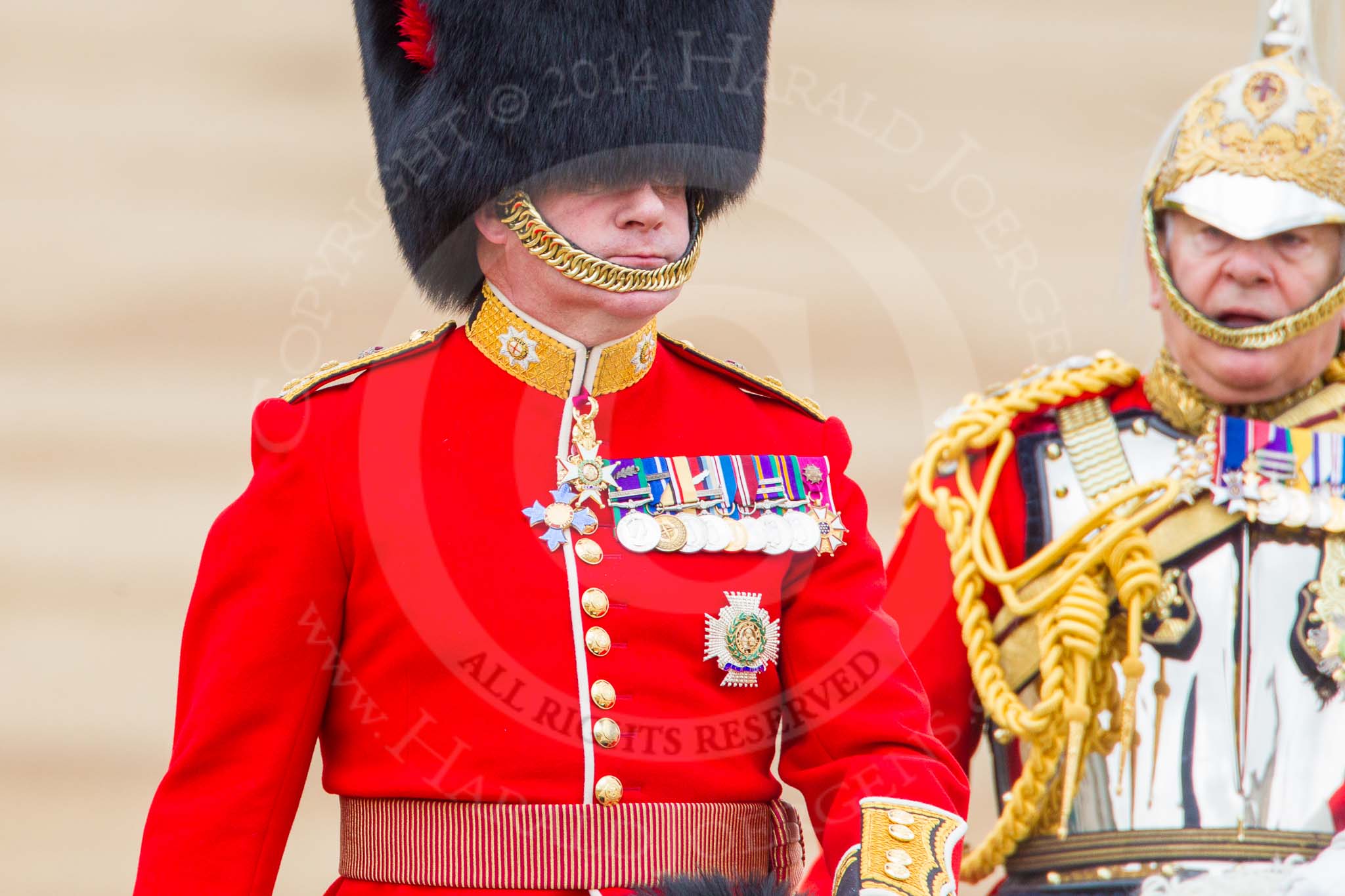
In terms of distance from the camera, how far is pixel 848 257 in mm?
4160

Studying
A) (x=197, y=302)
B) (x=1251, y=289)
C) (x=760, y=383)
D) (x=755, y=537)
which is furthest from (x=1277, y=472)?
(x=197, y=302)

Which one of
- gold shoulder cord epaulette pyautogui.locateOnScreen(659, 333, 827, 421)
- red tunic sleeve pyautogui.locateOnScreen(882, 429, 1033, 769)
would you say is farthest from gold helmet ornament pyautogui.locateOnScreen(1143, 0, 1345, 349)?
gold shoulder cord epaulette pyautogui.locateOnScreen(659, 333, 827, 421)

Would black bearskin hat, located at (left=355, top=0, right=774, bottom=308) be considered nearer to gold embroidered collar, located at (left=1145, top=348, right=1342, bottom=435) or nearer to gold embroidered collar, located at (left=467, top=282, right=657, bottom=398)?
gold embroidered collar, located at (left=467, top=282, right=657, bottom=398)

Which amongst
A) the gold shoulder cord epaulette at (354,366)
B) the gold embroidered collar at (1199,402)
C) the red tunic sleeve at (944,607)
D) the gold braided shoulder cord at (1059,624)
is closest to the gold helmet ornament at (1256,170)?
the gold embroidered collar at (1199,402)

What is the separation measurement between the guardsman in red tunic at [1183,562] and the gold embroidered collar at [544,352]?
905mm

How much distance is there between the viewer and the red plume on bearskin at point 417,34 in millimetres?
2268

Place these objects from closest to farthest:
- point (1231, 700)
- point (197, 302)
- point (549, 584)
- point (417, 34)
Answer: point (549, 584)
point (417, 34)
point (1231, 700)
point (197, 302)

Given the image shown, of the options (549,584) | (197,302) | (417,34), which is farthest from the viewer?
(197,302)

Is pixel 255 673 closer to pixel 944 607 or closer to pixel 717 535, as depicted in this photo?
pixel 717 535

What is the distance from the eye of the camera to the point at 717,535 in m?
2.17

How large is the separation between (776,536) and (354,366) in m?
0.50

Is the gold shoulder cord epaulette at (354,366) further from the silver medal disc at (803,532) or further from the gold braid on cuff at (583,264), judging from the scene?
the silver medal disc at (803,532)

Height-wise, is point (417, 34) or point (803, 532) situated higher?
point (417, 34)

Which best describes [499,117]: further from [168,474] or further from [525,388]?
[168,474]
